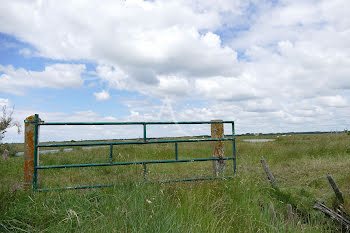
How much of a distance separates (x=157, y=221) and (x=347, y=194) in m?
5.06

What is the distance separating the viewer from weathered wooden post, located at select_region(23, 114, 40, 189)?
5949mm

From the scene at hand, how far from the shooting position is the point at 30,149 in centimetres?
604

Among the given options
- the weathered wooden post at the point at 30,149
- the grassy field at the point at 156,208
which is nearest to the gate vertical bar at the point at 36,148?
the weathered wooden post at the point at 30,149

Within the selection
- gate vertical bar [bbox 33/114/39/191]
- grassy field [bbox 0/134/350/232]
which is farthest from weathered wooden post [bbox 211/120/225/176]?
gate vertical bar [bbox 33/114/39/191]

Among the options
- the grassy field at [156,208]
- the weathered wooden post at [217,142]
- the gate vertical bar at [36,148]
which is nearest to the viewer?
the grassy field at [156,208]

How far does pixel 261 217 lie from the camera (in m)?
4.03

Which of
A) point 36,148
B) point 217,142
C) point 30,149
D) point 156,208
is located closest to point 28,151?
point 30,149

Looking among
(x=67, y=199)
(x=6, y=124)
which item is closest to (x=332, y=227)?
(x=67, y=199)

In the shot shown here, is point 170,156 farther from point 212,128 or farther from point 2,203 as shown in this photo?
point 2,203

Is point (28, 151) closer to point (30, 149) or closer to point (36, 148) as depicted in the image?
Answer: point (30, 149)

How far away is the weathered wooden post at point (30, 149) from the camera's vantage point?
5.95 metres

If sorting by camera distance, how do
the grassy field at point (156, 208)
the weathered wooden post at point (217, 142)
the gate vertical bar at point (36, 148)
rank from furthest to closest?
the weathered wooden post at point (217, 142) → the gate vertical bar at point (36, 148) → the grassy field at point (156, 208)

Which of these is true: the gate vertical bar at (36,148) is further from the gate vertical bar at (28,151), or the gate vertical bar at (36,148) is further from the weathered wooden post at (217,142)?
the weathered wooden post at (217,142)

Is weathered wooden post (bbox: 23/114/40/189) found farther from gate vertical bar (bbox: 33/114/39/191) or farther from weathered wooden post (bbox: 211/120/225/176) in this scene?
weathered wooden post (bbox: 211/120/225/176)
